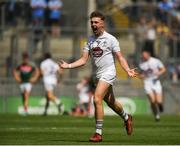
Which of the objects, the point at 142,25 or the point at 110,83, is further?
the point at 142,25

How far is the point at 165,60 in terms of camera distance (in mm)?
35188

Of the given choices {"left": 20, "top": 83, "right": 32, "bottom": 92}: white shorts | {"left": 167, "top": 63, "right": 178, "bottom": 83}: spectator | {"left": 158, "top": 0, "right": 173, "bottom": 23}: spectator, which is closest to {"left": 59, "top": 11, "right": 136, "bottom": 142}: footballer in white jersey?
{"left": 20, "top": 83, "right": 32, "bottom": 92}: white shorts

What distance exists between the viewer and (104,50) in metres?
15.7

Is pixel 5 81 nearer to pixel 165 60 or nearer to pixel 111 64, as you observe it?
pixel 165 60

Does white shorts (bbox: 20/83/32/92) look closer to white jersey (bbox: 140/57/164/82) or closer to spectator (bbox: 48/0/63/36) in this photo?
spectator (bbox: 48/0/63/36)

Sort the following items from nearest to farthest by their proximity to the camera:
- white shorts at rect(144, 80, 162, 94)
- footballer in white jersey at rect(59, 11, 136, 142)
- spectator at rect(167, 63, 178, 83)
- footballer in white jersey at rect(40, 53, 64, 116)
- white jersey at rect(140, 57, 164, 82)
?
footballer in white jersey at rect(59, 11, 136, 142) < white shorts at rect(144, 80, 162, 94) < white jersey at rect(140, 57, 164, 82) < footballer in white jersey at rect(40, 53, 64, 116) < spectator at rect(167, 63, 178, 83)

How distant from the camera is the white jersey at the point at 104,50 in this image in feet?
51.4

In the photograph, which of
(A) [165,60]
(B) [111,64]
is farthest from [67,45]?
(B) [111,64]

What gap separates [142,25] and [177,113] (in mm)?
4362

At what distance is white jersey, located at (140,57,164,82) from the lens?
29.2m

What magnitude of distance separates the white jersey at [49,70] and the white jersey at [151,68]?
4960 millimetres

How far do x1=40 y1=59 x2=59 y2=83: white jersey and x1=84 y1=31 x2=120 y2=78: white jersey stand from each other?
1693 cm

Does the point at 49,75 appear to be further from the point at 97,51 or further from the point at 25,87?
the point at 97,51

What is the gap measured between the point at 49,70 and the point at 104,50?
57.3 ft
